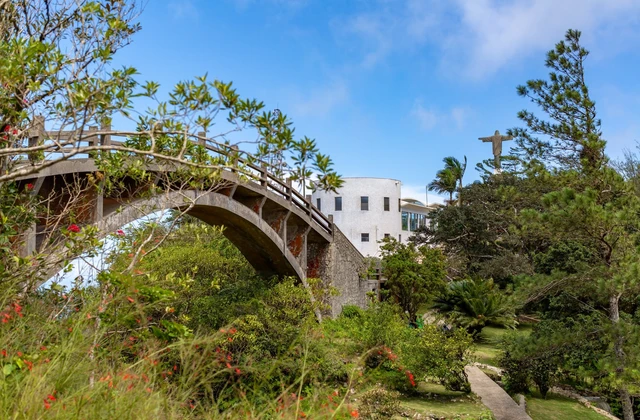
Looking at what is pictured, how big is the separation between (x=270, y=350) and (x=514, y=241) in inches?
699

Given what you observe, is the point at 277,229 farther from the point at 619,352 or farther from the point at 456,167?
the point at 456,167

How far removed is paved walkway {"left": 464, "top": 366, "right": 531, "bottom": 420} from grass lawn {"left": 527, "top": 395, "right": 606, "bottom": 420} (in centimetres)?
91

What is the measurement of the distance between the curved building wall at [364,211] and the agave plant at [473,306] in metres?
12.1

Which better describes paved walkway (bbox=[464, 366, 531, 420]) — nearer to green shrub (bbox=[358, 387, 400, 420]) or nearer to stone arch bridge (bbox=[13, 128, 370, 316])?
green shrub (bbox=[358, 387, 400, 420])

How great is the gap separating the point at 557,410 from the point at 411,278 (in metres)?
9.49

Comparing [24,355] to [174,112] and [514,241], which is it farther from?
[514,241]

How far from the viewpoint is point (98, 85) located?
4699 millimetres

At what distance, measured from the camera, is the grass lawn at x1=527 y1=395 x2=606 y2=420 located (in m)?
12.6

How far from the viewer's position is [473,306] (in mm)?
21891

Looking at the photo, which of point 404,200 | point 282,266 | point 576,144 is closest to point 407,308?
point 282,266

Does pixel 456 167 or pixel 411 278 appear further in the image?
pixel 456 167

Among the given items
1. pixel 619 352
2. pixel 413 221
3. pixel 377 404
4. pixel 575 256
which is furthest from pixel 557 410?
pixel 413 221

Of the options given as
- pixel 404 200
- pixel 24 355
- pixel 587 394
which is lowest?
pixel 587 394

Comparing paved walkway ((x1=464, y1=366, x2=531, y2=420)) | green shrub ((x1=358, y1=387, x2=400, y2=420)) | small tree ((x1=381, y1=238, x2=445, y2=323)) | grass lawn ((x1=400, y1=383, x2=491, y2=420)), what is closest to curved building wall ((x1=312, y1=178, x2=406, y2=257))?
small tree ((x1=381, y1=238, x2=445, y2=323))
